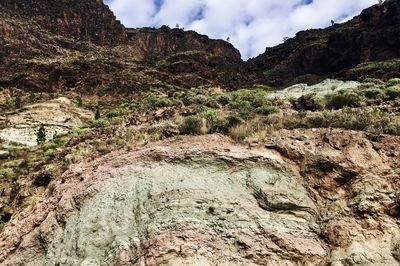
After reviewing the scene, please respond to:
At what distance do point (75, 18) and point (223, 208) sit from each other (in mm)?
105031

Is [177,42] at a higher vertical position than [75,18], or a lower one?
higher

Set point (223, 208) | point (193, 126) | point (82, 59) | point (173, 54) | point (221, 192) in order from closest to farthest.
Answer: point (223, 208) → point (221, 192) → point (193, 126) → point (82, 59) → point (173, 54)

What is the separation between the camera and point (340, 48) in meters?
97.1

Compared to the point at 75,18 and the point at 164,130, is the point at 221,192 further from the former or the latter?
the point at 75,18

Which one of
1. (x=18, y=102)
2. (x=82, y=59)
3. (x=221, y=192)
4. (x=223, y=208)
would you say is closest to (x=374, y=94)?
(x=221, y=192)

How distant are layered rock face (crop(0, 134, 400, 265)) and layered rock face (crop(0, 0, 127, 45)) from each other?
9354 cm

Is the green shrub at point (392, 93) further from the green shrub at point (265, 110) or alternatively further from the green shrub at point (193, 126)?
the green shrub at point (193, 126)

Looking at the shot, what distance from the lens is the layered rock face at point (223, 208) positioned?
359 inches

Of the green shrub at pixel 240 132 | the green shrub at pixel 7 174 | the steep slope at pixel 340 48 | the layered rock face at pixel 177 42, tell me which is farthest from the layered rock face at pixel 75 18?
the green shrub at pixel 240 132

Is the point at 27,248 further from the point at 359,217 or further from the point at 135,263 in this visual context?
the point at 359,217

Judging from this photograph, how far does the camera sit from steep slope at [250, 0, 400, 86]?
3255 inches

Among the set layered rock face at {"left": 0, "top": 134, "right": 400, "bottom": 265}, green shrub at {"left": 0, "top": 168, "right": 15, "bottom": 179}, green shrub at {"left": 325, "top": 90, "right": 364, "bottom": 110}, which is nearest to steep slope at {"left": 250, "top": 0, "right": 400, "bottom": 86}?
green shrub at {"left": 325, "top": 90, "right": 364, "bottom": 110}

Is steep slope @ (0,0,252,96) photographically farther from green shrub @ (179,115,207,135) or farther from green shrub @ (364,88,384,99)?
green shrub @ (179,115,207,135)

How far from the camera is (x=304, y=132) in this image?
12.5 metres
